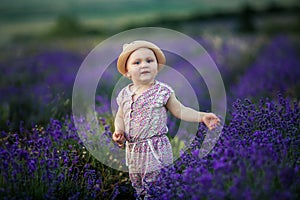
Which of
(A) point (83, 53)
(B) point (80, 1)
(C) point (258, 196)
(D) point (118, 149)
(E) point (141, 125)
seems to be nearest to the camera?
(C) point (258, 196)

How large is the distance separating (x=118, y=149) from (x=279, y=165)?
1319 mm

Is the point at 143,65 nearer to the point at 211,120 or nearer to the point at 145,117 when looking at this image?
the point at 145,117

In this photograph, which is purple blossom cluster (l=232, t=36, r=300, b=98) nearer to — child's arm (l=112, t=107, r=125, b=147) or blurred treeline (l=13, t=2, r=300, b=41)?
child's arm (l=112, t=107, r=125, b=147)

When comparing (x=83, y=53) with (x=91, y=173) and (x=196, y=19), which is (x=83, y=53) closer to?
(x=196, y=19)

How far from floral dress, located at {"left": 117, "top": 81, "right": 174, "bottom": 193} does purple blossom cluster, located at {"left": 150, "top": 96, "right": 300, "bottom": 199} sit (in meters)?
0.15

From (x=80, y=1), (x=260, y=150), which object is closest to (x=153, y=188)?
(x=260, y=150)

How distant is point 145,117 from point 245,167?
767mm

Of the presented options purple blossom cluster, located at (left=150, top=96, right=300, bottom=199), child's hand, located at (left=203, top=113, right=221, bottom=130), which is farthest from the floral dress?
child's hand, located at (left=203, top=113, right=221, bottom=130)

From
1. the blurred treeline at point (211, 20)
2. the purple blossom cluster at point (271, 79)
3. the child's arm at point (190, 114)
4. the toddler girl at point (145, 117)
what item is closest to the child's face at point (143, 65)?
the toddler girl at point (145, 117)

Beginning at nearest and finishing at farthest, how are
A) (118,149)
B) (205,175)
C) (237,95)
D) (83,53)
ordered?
(205,175) → (118,149) → (237,95) → (83,53)

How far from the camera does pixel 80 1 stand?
1184 cm

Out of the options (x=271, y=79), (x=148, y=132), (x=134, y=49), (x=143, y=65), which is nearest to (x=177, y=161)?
(x=148, y=132)

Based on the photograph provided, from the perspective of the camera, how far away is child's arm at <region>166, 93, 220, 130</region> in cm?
279

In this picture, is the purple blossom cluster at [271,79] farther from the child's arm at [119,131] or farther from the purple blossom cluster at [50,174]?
the purple blossom cluster at [50,174]
